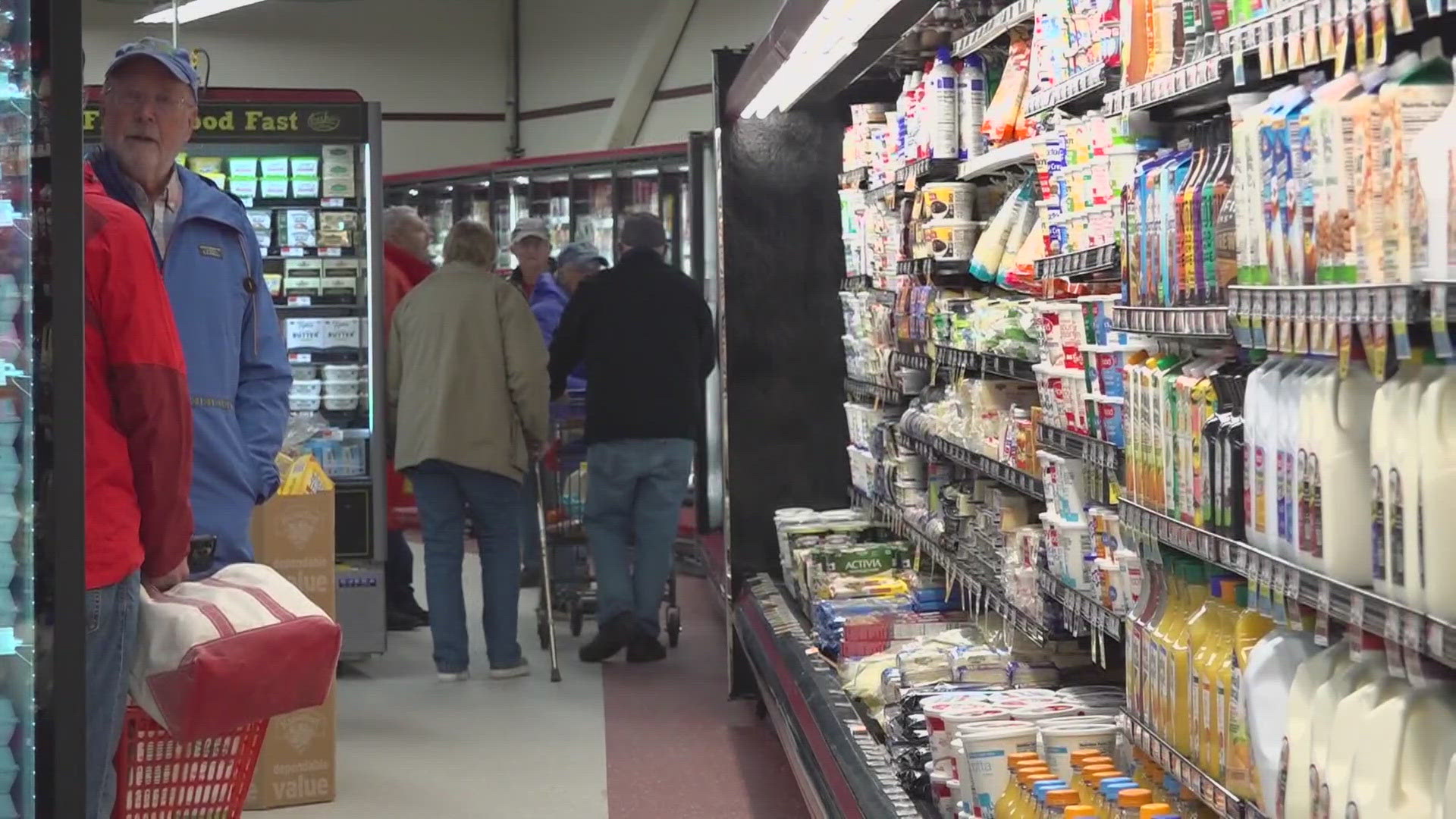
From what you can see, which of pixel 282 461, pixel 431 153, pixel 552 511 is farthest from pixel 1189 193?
pixel 431 153

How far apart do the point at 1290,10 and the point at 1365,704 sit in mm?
892

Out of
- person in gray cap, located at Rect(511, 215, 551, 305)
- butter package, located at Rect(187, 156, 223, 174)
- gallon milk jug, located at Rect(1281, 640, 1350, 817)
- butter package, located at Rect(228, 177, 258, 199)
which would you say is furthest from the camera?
person in gray cap, located at Rect(511, 215, 551, 305)

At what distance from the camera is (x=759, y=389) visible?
708cm

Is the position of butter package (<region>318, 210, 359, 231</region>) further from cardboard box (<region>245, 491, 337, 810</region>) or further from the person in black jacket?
cardboard box (<region>245, 491, 337, 810</region>)

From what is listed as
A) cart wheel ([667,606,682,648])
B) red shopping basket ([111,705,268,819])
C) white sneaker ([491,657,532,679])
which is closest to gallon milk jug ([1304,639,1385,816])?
red shopping basket ([111,705,268,819])

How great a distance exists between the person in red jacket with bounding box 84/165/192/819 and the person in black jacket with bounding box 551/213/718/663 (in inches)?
187

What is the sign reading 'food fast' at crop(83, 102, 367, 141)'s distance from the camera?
814 cm

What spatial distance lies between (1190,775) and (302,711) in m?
3.48

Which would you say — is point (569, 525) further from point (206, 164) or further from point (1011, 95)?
point (1011, 95)

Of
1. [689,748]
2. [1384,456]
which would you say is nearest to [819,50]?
[689,748]

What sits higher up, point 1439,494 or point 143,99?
point 143,99

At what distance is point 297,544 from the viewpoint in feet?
19.7

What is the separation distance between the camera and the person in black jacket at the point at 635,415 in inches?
316

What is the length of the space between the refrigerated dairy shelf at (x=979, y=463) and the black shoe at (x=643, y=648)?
8.60ft
